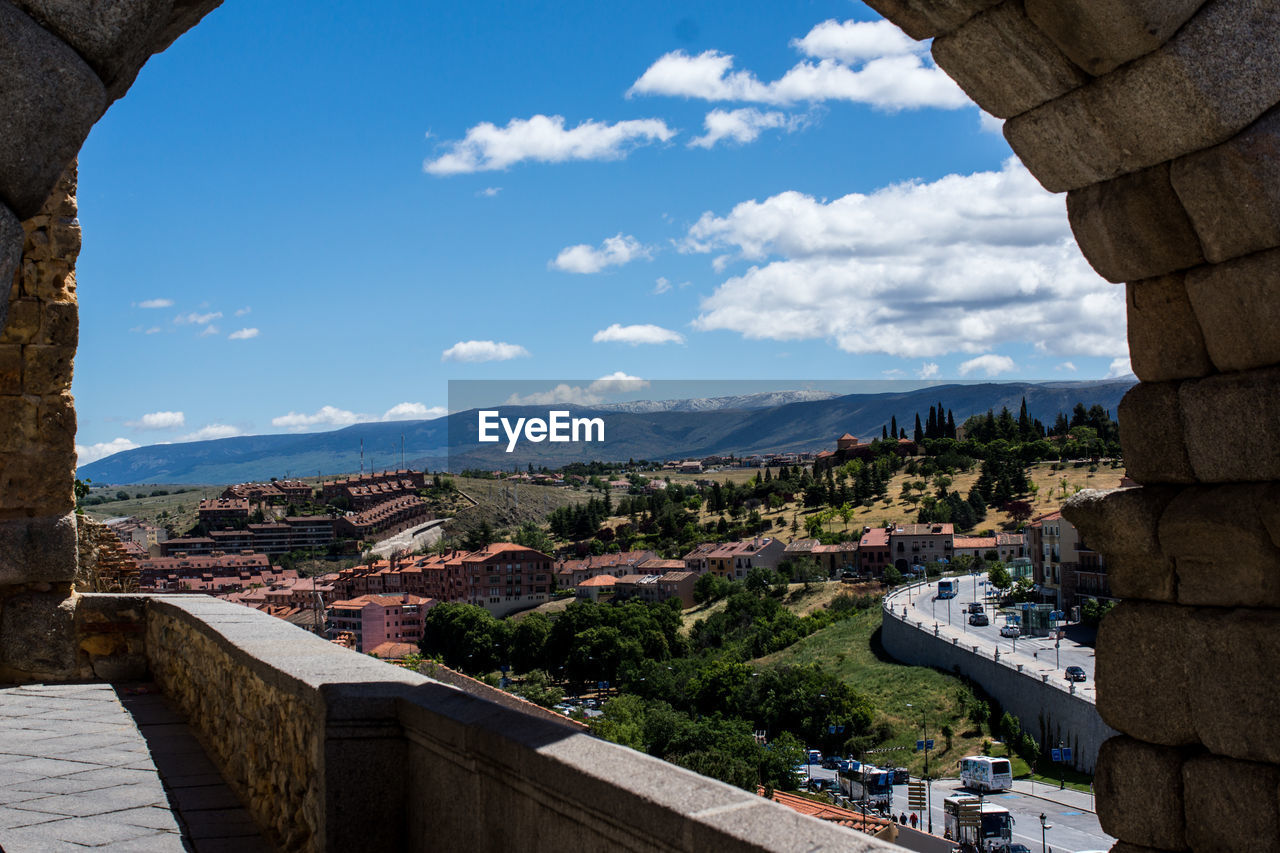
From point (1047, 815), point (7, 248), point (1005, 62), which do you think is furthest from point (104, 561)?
point (1047, 815)

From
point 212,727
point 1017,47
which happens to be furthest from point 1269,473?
point 212,727

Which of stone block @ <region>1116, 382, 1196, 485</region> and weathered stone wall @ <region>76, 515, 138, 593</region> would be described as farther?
weathered stone wall @ <region>76, 515, 138, 593</region>

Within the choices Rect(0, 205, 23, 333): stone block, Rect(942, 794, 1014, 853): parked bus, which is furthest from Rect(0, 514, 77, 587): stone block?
Rect(942, 794, 1014, 853): parked bus

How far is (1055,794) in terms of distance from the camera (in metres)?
41.4

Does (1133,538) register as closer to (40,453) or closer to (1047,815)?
(40,453)

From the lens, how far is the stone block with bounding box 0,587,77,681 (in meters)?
7.08

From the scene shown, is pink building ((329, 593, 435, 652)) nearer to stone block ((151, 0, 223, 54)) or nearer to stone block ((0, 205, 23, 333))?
stone block ((151, 0, 223, 54))

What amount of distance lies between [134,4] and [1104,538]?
323 centimetres

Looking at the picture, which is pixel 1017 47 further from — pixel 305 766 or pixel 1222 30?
pixel 305 766

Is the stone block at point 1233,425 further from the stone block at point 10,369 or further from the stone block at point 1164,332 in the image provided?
the stone block at point 10,369

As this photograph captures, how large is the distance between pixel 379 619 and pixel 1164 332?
71.7 m

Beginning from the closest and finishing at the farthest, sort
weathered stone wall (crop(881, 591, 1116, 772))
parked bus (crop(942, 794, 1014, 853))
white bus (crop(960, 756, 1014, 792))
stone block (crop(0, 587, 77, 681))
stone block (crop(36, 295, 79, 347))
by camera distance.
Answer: stone block (crop(36, 295, 79, 347)) → stone block (crop(0, 587, 77, 681)) → parked bus (crop(942, 794, 1014, 853)) → white bus (crop(960, 756, 1014, 792)) → weathered stone wall (crop(881, 591, 1116, 772))

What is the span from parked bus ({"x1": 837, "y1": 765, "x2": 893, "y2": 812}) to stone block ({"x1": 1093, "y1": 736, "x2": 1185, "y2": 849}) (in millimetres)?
34602

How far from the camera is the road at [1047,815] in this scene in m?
35.5
